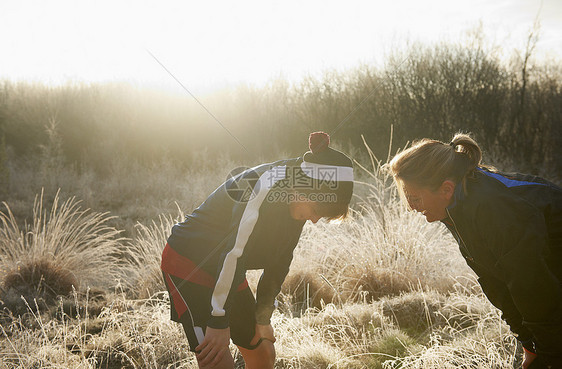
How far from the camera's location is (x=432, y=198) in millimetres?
1732

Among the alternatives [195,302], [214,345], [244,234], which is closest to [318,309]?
[195,302]

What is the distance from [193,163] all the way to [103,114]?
12.7ft

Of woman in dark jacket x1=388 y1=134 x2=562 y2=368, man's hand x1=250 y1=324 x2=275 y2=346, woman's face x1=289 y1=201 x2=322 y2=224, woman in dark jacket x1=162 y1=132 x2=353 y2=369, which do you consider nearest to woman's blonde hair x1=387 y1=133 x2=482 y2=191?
woman in dark jacket x1=388 y1=134 x2=562 y2=368

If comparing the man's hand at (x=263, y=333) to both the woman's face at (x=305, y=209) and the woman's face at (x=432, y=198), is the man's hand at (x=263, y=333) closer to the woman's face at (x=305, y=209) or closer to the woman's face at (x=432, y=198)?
the woman's face at (x=305, y=209)

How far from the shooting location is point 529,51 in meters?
12.8

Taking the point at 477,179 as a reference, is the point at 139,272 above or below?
below

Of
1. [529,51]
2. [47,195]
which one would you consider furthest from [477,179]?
[529,51]

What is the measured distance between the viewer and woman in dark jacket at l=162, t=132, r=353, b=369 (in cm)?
179

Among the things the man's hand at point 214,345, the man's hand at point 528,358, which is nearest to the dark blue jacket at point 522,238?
the man's hand at point 528,358

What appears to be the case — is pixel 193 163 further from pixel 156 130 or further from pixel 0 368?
pixel 0 368

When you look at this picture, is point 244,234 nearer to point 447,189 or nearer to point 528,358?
point 447,189

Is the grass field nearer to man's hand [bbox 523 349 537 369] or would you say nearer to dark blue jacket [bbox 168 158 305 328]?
man's hand [bbox 523 349 537 369]

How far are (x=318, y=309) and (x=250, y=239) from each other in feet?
8.20

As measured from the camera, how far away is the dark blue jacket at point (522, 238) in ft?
4.60
